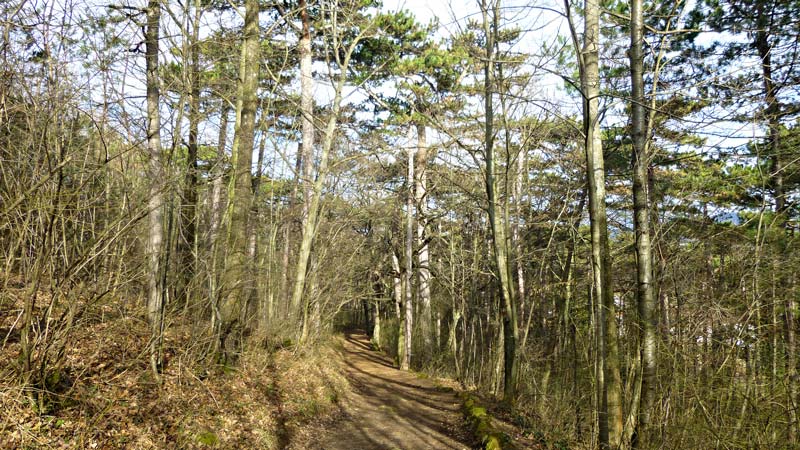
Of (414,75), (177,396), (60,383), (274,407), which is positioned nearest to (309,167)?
(414,75)

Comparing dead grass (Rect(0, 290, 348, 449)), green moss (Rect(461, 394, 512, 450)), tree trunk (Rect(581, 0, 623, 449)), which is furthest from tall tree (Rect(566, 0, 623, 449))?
dead grass (Rect(0, 290, 348, 449))

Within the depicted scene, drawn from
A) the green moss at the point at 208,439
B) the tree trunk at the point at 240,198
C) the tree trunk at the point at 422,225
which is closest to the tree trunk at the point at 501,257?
the tree trunk at the point at 240,198

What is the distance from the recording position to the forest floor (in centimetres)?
725

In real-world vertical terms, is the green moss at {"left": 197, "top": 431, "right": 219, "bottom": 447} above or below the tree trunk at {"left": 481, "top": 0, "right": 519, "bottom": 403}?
below

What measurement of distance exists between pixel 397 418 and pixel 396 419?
90 mm

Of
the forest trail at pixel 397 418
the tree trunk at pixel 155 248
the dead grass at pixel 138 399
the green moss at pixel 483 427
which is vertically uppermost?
the tree trunk at pixel 155 248

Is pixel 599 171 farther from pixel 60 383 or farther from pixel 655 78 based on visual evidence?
pixel 60 383

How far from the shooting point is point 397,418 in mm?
9055

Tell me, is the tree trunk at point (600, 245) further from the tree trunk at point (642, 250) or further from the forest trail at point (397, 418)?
the forest trail at point (397, 418)

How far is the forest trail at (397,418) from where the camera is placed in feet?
23.9

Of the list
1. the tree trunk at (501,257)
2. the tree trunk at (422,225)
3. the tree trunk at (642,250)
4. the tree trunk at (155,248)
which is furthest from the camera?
the tree trunk at (422,225)

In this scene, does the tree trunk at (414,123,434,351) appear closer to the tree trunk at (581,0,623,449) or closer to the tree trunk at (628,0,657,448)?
the tree trunk at (581,0,623,449)

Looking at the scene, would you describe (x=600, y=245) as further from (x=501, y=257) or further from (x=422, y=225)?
(x=422, y=225)

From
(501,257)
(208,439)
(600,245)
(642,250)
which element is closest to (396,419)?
(501,257)
